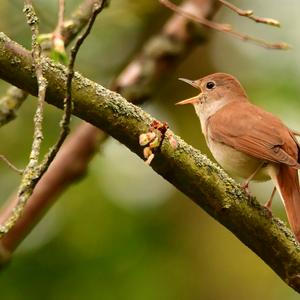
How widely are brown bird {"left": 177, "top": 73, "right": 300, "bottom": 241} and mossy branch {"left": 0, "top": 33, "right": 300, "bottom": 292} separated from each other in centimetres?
29

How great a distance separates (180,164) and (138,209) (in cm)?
398

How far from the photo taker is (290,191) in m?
4.67

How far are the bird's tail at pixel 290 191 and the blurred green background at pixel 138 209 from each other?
1.92 meters

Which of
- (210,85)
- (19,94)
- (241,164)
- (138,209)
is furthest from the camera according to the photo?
(138,209)

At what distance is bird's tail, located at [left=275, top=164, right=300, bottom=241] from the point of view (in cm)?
447

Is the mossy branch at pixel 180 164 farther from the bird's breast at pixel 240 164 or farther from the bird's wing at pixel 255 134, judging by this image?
the bird's breast at pixel 240 164

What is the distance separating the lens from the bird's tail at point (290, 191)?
14.7 feet

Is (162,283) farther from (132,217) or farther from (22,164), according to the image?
(22,164)

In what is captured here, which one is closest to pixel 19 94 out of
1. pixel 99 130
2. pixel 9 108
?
pixel 9 108

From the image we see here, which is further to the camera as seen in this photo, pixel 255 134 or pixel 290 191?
pixel 255 134

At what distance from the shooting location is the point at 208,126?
5391 mm

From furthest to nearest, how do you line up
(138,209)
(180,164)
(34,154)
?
(138,209)
(180,164)
(34,154)

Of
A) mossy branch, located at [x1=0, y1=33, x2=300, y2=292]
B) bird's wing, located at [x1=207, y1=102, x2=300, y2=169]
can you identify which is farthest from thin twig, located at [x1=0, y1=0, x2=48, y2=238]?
bird's wing, located at [x1=207, y1=102, x2=300, y2=169]

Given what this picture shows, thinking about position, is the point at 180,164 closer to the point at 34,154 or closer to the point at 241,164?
the point at 34,154
